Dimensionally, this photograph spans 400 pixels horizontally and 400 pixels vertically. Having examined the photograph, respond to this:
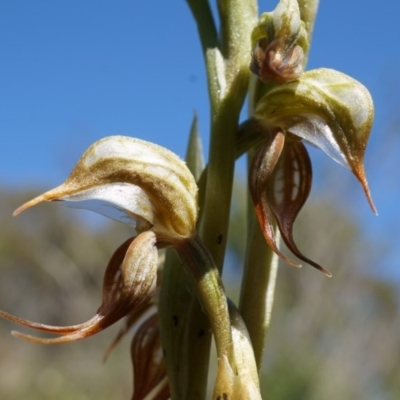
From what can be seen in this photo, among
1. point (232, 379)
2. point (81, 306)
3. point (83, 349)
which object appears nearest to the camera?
point (232, 379)

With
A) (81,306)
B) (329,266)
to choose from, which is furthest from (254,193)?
(81,306)

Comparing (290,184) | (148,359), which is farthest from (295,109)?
(148,359)

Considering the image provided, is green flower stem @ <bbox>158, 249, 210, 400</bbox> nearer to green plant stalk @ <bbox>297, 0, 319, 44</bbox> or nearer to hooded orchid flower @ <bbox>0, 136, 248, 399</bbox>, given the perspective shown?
hooded orchid flower @ <bbox>0, 136, 248, 399</bbox>

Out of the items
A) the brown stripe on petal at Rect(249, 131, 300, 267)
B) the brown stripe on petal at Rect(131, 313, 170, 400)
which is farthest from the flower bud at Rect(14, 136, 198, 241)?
the brown stripe on petal at Rect(131, 313, 170, 400)

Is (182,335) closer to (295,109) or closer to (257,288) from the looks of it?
(257,288)

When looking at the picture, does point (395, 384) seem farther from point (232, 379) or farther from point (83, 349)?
point (232, 379)

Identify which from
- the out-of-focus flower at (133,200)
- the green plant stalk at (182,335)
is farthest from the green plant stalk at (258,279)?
the out-of-focus flower at (133,200)
